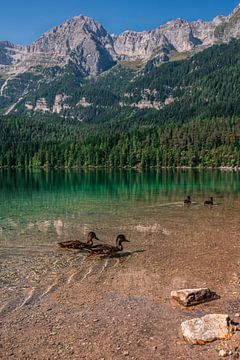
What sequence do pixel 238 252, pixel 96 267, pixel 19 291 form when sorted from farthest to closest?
pixel 238 252, pixel 96 267, pixel 19 291

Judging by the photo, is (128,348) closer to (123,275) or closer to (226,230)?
(123,275)

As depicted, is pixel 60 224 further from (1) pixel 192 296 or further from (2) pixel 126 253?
(1) pixel 192 296

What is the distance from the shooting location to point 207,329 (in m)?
14.5

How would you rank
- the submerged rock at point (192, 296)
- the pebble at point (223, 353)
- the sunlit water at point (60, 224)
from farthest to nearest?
1. the sunlit water at point (60, 224)
2. the submerged rock at point (192, 296)
3. the pebble at point (223, 353)

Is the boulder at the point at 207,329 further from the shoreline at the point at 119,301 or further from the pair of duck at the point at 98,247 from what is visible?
the pair of duck at the point at 98,247

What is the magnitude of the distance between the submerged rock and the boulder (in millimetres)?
2854

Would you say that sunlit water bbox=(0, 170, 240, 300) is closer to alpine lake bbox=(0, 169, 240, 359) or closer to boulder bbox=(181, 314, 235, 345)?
alpine lake bbox=(0, 169, 240, 359)

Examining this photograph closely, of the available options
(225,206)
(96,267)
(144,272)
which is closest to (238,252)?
(144,272)

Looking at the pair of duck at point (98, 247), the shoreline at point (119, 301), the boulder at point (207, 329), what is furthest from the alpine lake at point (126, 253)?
the boulder at point (207, 329)

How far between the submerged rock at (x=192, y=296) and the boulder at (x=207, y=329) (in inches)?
112

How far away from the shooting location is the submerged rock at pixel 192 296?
17.9 meters

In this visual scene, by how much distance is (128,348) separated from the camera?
1423 cm

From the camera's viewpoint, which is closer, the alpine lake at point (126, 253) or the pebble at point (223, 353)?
the pebble at point (223, 353)

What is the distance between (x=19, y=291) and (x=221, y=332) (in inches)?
449
